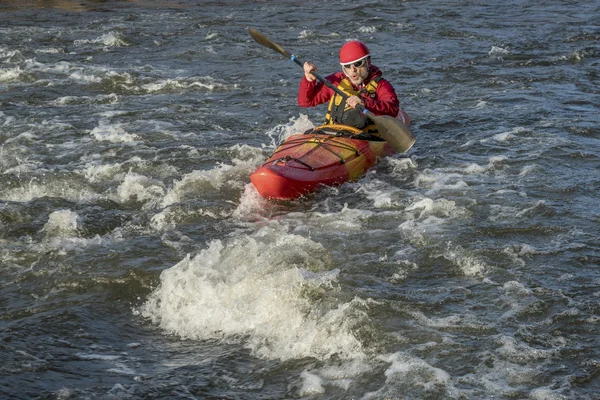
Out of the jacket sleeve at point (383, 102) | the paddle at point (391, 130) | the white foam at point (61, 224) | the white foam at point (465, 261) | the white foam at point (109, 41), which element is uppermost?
the jacket sleeve at point (383, 102)

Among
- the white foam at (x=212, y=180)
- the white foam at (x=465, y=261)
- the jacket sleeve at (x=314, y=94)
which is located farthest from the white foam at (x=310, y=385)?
the jacket sleeve at (x=314, y=94)

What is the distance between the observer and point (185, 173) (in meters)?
8.73

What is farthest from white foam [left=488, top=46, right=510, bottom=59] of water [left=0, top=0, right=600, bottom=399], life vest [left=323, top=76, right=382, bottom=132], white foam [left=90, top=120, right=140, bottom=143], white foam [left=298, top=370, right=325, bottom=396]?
white foam [left=298, top=370, right=325, bottom=396]

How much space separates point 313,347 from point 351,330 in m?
0.29

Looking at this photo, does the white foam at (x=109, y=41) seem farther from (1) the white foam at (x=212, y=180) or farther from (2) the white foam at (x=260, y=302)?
(2) the white foam at (x=260, y=302)

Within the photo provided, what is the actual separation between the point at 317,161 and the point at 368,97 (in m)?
0.93

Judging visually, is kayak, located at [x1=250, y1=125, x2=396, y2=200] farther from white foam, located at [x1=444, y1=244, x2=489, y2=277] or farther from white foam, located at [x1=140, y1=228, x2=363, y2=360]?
white foam, located at [x1=444, y1=244, x2=489, y2=277]

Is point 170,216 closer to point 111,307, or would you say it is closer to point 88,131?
point 111,307

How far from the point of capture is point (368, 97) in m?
8.32

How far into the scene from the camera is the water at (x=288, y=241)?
500 cm

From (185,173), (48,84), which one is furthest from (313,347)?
(48,84)

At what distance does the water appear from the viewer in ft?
16.4

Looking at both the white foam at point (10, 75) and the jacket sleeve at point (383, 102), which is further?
the white foam at point (10, 75)

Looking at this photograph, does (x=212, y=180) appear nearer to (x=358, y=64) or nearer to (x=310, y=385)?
(x=358, y=64)
